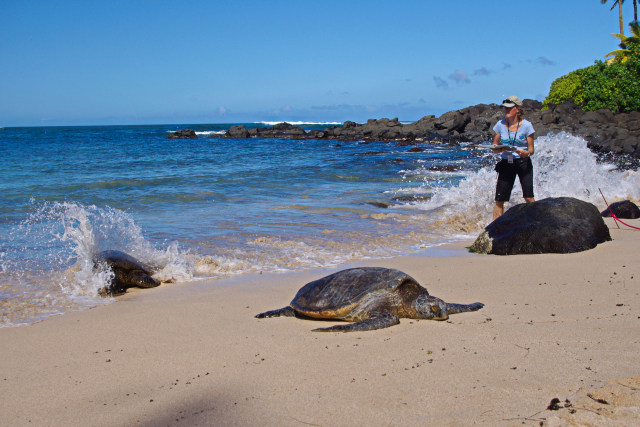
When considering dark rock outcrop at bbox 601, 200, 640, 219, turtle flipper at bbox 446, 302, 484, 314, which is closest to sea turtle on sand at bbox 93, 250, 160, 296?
turtle flipper at bbox 446, 302, 484, 314

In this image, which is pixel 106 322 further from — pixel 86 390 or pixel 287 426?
pixel 287 426

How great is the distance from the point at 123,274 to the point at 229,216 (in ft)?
15.1

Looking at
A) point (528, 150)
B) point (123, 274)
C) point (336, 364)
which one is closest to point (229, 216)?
point (123, 274)

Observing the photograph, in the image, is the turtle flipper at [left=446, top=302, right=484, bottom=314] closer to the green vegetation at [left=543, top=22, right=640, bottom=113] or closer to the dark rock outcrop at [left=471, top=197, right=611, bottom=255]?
the dark rock outcrop at [left=471, top=197, right=611, bottom=255]

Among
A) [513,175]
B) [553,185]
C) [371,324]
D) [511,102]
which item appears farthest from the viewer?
[553,185]

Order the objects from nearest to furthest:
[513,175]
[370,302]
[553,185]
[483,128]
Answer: [370,302] < [513,175] < [553,185] < [483,128]

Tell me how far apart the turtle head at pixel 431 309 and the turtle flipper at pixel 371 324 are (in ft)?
0.70

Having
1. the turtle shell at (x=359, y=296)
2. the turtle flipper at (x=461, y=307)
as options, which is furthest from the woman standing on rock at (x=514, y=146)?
the turtle shell at (x=359, y=296)

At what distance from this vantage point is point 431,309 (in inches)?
164

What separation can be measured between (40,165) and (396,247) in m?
21.0

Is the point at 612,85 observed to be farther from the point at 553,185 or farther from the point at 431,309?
the point at 431,309

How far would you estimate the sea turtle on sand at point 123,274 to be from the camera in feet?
19.4

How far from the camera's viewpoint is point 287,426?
2.62m

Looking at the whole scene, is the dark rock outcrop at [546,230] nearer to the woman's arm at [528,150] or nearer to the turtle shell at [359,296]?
the woman's arm at [528,150]
